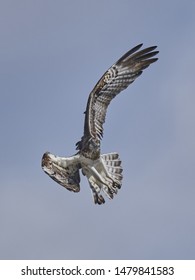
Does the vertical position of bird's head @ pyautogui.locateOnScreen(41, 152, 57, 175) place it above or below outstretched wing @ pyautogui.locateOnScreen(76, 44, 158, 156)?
below

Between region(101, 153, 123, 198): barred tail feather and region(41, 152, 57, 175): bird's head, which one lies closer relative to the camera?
region(41, 152, 57, 175): bird's head

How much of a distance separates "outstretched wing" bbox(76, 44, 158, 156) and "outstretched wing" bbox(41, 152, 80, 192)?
1.74 ft

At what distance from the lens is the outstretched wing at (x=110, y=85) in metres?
30.6

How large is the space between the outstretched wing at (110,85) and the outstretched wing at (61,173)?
0.53 m

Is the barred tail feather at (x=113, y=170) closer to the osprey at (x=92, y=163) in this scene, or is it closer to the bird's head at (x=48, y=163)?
the osprey at (x=92, y=163)

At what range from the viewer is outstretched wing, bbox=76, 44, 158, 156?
3064 cm

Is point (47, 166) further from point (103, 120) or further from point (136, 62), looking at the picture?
point (136, 62)

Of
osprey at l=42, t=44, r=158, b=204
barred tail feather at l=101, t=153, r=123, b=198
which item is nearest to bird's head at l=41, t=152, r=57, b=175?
osprey at l=42, t=44, r=158, b=204

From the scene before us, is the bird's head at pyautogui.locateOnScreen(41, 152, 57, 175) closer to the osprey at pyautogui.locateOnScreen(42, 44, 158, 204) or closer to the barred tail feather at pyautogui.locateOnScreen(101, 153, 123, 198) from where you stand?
the osprey at pyautogui.locateOnScreen(42, 44, 158, 204)

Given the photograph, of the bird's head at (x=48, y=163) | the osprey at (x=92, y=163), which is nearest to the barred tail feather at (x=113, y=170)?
the osprey at (x=92, y=163)

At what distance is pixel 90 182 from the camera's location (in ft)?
99.2
